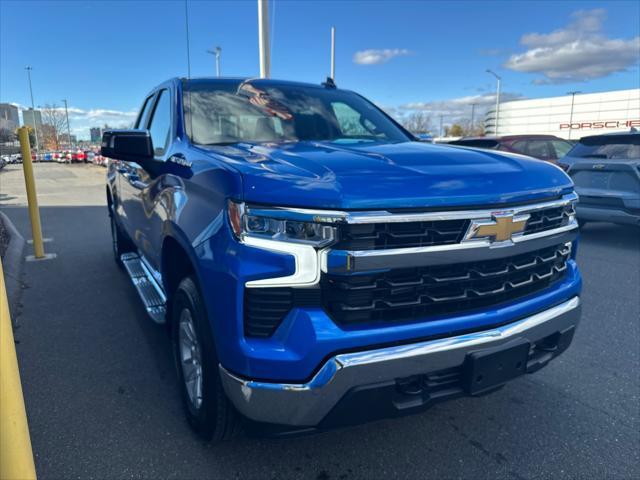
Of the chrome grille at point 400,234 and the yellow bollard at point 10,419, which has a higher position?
the chrome grille at point 400,234

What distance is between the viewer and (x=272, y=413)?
1839 mm

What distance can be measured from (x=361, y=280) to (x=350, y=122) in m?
1.96

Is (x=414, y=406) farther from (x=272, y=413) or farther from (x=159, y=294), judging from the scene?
(x=159, y=294)

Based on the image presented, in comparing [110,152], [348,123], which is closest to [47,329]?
[110,152]

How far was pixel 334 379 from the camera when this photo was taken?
5.77ft

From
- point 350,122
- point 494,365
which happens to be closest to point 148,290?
point 350,122

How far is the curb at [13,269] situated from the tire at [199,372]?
252 cm

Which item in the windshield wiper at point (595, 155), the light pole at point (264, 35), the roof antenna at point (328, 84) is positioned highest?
the light pole at point (264, 35)

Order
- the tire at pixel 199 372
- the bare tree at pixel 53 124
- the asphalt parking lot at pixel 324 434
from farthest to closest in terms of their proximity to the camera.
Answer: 1. the bare tree at pixel 53 124
2. the asphalt parking lot at pixel 324 434
3. the tire at pixel 199 372

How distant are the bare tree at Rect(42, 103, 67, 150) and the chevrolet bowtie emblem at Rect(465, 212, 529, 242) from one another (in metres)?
72.0

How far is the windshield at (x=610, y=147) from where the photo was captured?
22.5ft

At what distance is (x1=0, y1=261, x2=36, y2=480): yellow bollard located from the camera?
1232 millimetres

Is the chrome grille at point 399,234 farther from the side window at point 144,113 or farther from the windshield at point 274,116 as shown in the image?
the side window at point 144,113

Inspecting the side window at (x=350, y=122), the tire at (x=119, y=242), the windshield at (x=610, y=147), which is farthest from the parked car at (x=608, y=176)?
the tire at (x=119, y=242)
